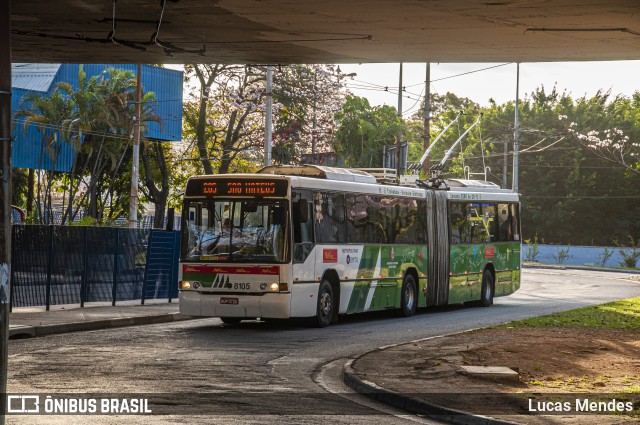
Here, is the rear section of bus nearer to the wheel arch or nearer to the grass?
the wheel arch

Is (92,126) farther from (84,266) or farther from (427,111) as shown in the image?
(84,266)

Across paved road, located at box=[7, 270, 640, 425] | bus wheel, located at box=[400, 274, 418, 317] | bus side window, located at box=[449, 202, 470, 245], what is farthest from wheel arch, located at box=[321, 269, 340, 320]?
bus side window, located at box=[449, 202, 470, 245]

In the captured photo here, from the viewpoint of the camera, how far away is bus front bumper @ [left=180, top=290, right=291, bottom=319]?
70.9 feet

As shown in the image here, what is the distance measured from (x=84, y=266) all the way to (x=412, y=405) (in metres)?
14.7

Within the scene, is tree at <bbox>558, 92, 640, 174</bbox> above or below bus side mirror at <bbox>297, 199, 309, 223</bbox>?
above

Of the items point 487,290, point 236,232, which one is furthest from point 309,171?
point 487,290

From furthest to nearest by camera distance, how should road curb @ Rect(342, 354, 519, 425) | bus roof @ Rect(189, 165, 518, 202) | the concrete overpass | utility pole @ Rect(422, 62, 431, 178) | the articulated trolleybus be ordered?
utility pole @ Rect(422, 62, 431, 178), bus roof @ Rect(189, 165, 518, 202), the articulated trolleybus, the concrete overpass, road curb @ Rect(342, 354, 519, 425)

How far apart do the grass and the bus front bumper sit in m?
4.32

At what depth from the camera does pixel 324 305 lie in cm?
2352

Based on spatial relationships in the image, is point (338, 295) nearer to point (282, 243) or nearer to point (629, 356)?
point (282, 243)

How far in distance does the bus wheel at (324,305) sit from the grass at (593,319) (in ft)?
11.8

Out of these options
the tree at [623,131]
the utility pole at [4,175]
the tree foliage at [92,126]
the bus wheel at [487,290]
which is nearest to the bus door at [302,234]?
the bus wheel at [487,290]

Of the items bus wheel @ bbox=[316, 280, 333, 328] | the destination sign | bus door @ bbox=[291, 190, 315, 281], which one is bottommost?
bus wheel @ bbox=[316, 280, 333, 328]

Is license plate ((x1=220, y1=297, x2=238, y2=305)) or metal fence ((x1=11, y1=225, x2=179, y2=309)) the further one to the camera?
metal fence ((x1=11, y1=225, x2=179, y2=309))
